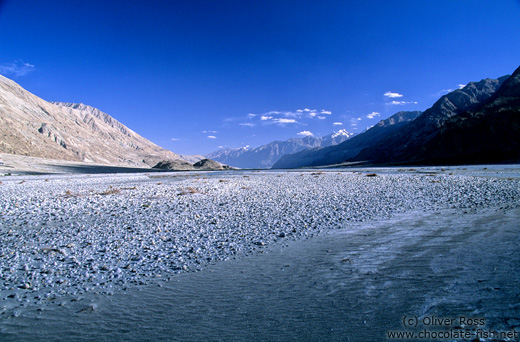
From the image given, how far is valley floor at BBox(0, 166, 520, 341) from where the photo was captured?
4.25 metres

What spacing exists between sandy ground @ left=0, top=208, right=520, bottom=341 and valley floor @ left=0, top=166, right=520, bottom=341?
2cm

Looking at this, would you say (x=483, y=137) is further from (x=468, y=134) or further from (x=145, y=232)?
(x=145, y=232)

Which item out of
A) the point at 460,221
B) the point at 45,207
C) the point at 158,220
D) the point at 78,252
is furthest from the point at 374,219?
the point at 45,207

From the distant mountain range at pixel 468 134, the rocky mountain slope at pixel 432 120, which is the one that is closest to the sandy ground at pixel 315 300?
the distant mountain range at pixel 468 134

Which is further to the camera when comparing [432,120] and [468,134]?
[432,120]

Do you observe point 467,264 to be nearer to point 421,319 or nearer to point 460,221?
point 421,319

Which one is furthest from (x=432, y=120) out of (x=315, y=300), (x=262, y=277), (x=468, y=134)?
(x=315, y=300)

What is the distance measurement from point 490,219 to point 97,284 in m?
13.5

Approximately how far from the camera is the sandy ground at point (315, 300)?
4145 mm

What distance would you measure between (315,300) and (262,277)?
4.94 ft

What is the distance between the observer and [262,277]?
6.11 m

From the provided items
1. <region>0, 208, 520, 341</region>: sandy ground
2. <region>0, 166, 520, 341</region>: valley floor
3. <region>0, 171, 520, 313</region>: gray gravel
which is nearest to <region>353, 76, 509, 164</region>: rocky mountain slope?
<region>0, 171, 520, 313</region>: gray gravel

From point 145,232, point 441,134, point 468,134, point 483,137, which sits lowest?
point 145,232

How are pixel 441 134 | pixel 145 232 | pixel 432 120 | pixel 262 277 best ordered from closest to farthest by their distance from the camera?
1. pixel 262 277
2. pixel 145 232
3. pixel 441 134
4. pixel 432 120
